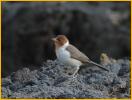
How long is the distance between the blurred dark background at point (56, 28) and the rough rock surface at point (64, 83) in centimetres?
848

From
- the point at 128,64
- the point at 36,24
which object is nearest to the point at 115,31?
the point at 36,24

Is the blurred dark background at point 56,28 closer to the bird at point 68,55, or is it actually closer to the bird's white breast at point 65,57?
the bird at point 68,55

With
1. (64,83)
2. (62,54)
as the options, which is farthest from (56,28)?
(64,83)

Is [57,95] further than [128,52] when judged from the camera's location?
No

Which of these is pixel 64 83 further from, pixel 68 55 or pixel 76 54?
pixel 76 54

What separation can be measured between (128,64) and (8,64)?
8.15 metres

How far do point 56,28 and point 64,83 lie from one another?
10380 millimetres

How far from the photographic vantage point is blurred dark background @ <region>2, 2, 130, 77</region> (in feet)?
75.0

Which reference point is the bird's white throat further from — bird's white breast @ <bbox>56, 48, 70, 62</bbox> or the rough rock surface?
the rough rock surface

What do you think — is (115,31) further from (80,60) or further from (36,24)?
(80,60)

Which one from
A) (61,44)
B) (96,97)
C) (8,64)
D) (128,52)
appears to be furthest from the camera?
(128,52)

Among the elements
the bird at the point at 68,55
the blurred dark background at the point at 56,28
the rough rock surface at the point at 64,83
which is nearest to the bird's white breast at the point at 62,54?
the bird at the point at 68,55

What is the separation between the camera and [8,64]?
73.8 ft

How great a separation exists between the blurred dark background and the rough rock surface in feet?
27.8
